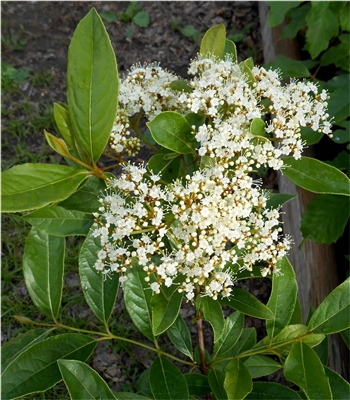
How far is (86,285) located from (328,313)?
701mm

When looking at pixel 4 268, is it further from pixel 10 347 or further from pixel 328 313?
pixel 328 313

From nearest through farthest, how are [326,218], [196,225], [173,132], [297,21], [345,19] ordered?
[196,225]
[173,132]
[326,218]
[345,19]
[297,21]

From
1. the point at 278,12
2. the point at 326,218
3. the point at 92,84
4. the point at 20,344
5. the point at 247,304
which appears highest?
the point at 278,12

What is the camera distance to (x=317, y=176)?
48.5 inches

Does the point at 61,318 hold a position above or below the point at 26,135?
below

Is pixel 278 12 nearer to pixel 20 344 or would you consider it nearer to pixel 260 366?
pixel 260 366

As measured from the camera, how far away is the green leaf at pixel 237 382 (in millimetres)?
1263

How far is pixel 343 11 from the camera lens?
207 cm

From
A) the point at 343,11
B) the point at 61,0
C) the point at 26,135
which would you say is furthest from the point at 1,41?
the point at 343,11

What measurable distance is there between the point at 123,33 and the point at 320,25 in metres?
1.72

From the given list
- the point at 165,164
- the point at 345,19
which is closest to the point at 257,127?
the point at 165,164

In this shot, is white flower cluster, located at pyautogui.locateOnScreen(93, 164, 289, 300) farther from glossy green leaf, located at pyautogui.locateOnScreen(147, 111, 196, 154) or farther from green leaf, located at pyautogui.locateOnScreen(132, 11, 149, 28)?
green leaf, located at pyautogui.locateOnScreen(132, 11, 149, 28)

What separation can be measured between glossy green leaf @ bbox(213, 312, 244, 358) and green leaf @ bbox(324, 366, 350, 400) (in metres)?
0.29

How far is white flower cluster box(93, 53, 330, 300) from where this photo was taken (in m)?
1.12
